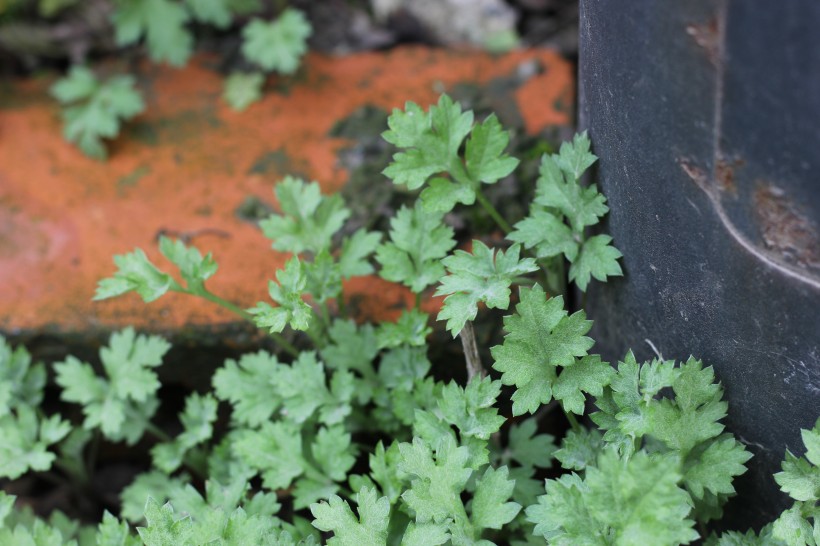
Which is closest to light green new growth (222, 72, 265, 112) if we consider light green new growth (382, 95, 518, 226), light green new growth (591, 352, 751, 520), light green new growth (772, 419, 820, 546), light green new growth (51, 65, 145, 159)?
light green new growth (51, 65, 145, 159)

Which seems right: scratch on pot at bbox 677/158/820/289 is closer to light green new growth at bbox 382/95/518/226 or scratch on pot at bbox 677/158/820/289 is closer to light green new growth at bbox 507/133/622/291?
light green new growth at bbox 507/133/622/291

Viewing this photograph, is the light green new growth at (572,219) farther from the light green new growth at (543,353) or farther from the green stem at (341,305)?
the green stem at (341,305)

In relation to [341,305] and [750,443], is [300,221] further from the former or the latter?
[750,443]

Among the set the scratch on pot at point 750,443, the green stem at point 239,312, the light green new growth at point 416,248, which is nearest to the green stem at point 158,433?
the green stem at point 239,312

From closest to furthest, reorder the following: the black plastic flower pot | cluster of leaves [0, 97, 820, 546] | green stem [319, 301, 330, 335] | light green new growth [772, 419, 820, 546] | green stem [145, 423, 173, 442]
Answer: the black plastic flower pot → light green new growth [772, 419, 820, 546] → cluster of leaves [0, 97, 820, 546] → green stem [319, 301, 330, 335] → green stem [145, 423, 173, 442]

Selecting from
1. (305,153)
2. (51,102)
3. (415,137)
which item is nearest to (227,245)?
(305,153)

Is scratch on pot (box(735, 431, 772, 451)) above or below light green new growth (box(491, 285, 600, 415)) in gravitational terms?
below
